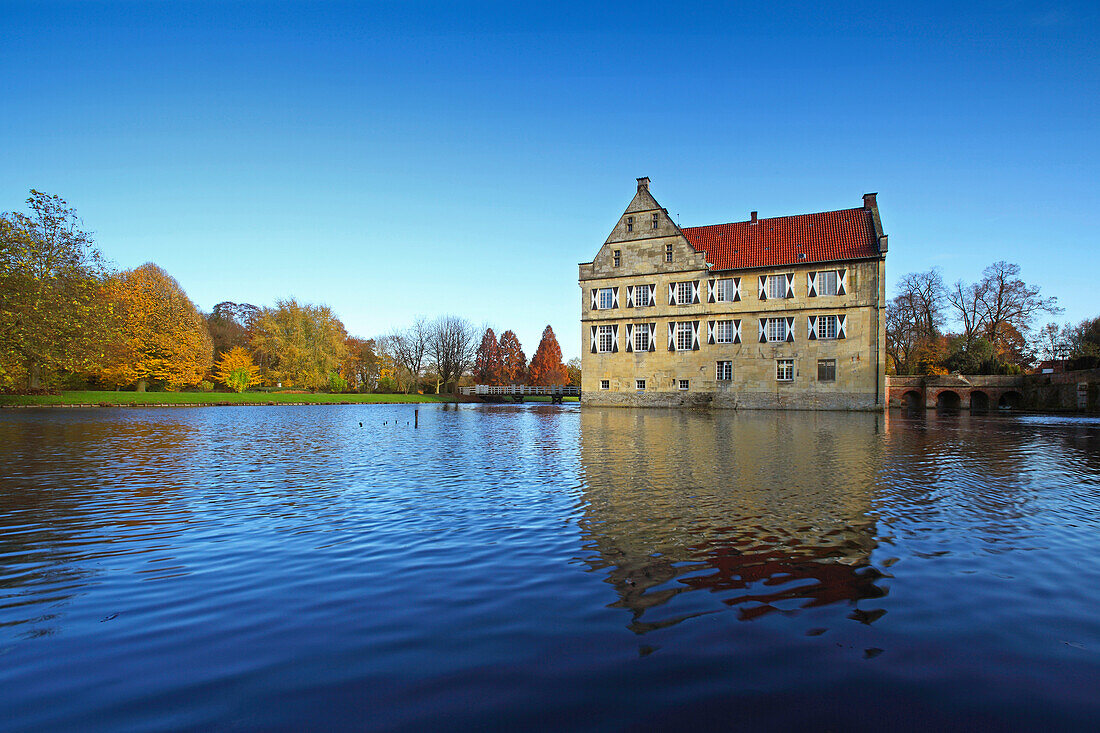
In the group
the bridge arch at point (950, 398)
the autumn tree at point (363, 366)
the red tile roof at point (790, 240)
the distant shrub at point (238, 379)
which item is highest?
the red tile roof at point (790, 240)

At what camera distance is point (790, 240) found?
40906 mm

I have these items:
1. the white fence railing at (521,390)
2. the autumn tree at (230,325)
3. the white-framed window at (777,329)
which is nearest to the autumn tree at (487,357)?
the white fence railing at (521,390)

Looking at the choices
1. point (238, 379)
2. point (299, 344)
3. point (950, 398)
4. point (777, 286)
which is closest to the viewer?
point (777, 286)

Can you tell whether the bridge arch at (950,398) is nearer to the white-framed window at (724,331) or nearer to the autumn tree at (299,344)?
the white-framed window at (724,331)

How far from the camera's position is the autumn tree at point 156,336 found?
44016 millimetres

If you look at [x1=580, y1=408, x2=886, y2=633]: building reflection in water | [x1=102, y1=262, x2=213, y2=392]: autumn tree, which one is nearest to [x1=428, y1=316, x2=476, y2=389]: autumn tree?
[x1=102, y1=262, x2=213, y2=392]: autumn tree

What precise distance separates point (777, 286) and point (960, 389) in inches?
660

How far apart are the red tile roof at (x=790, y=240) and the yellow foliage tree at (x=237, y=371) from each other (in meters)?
43.3

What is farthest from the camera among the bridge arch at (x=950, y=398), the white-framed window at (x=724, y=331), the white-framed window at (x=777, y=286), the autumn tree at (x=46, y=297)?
the bridge arch at (x=950, y=398)

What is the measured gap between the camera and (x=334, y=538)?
6703 millimetres

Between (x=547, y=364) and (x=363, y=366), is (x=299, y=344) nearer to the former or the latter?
(x=363, y=366)

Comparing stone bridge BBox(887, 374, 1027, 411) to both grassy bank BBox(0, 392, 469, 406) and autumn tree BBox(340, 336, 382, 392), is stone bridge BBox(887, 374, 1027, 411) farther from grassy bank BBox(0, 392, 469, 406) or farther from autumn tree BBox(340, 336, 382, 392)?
autumn tree BBox(340, 336, 382, 392)

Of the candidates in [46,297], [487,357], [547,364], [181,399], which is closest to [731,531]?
[46,297]

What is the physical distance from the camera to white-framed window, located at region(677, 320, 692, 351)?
42.2m
